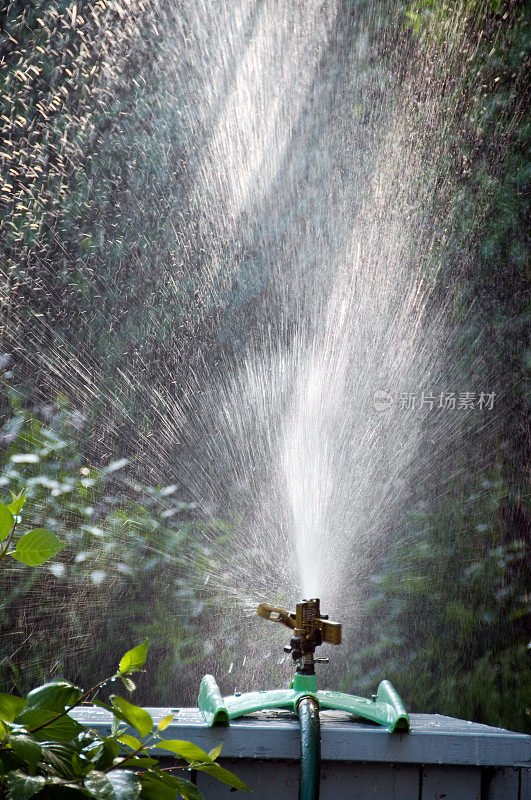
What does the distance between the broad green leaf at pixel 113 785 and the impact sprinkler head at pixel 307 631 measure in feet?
1.85

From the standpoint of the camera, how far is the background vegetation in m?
2.30

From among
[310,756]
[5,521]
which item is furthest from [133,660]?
[310,756]

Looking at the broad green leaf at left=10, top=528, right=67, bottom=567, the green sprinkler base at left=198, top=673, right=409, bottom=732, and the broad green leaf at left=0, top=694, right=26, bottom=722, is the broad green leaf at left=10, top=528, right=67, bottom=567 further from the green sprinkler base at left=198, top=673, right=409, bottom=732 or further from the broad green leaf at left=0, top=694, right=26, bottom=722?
the green sprinkler base at left=198, top=673, right=409, bottom=732

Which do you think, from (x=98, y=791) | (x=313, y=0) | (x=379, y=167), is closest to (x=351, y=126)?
(x=379, y=167)

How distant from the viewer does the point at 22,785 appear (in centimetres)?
50

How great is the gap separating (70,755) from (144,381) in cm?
199

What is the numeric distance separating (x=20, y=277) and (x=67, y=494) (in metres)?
0.70

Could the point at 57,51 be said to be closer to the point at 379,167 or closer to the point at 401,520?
the point at 379,167

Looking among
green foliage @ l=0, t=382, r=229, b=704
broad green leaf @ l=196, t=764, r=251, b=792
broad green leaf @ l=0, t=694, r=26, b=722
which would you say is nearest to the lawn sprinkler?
broad green leaf @ l=196, t=764, r=251, b=792

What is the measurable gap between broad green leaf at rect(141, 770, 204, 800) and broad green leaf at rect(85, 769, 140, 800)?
4cm

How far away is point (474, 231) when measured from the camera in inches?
115

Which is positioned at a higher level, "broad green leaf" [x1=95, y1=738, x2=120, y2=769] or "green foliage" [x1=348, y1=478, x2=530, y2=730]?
"green foliage" [x1=348, y1=478, x2=530, y2=730]

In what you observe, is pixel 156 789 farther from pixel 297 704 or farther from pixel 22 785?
pixel 297 704

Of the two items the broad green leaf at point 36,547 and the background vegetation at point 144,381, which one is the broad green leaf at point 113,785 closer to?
the broad green leaf at point 36,547
